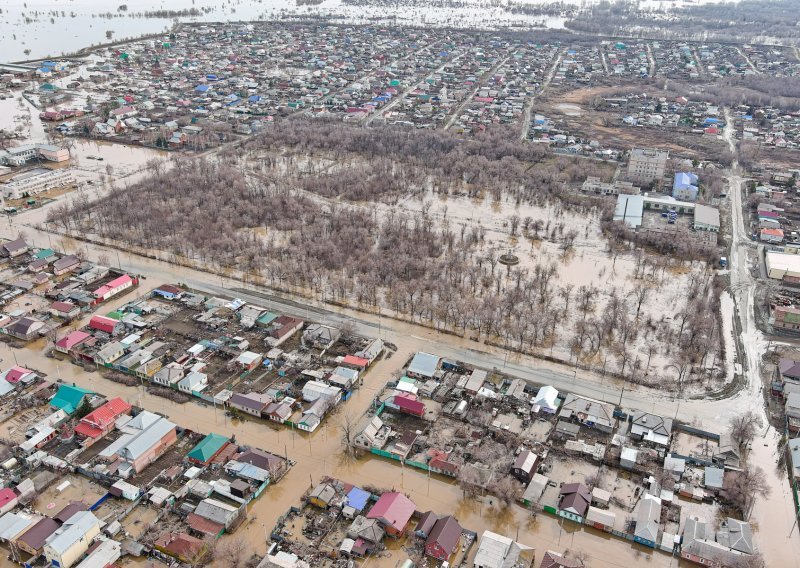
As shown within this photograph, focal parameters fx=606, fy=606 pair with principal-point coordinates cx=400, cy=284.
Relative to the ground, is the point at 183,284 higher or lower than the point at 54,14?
lower

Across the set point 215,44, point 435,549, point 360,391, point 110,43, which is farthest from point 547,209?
point 110,43

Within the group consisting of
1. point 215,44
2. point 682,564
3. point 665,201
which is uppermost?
point 215,44

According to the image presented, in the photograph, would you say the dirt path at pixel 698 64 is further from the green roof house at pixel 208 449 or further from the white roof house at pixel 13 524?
the white roof house at pixel 13 524

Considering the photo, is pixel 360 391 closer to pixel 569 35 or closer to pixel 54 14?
pixel 569 35

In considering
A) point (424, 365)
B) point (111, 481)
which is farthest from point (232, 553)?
point (424, 365)

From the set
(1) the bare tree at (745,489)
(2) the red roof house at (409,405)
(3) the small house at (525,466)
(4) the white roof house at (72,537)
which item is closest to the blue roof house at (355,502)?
(2) the red roof house at (409,405)

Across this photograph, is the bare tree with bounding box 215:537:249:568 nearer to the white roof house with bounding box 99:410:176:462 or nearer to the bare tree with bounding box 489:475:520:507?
the white roof house with bounding box 99:410:176:462

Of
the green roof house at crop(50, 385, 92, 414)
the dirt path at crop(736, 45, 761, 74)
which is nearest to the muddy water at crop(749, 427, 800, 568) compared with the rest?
the green roof house at crop(50, 385, 92, 414)
